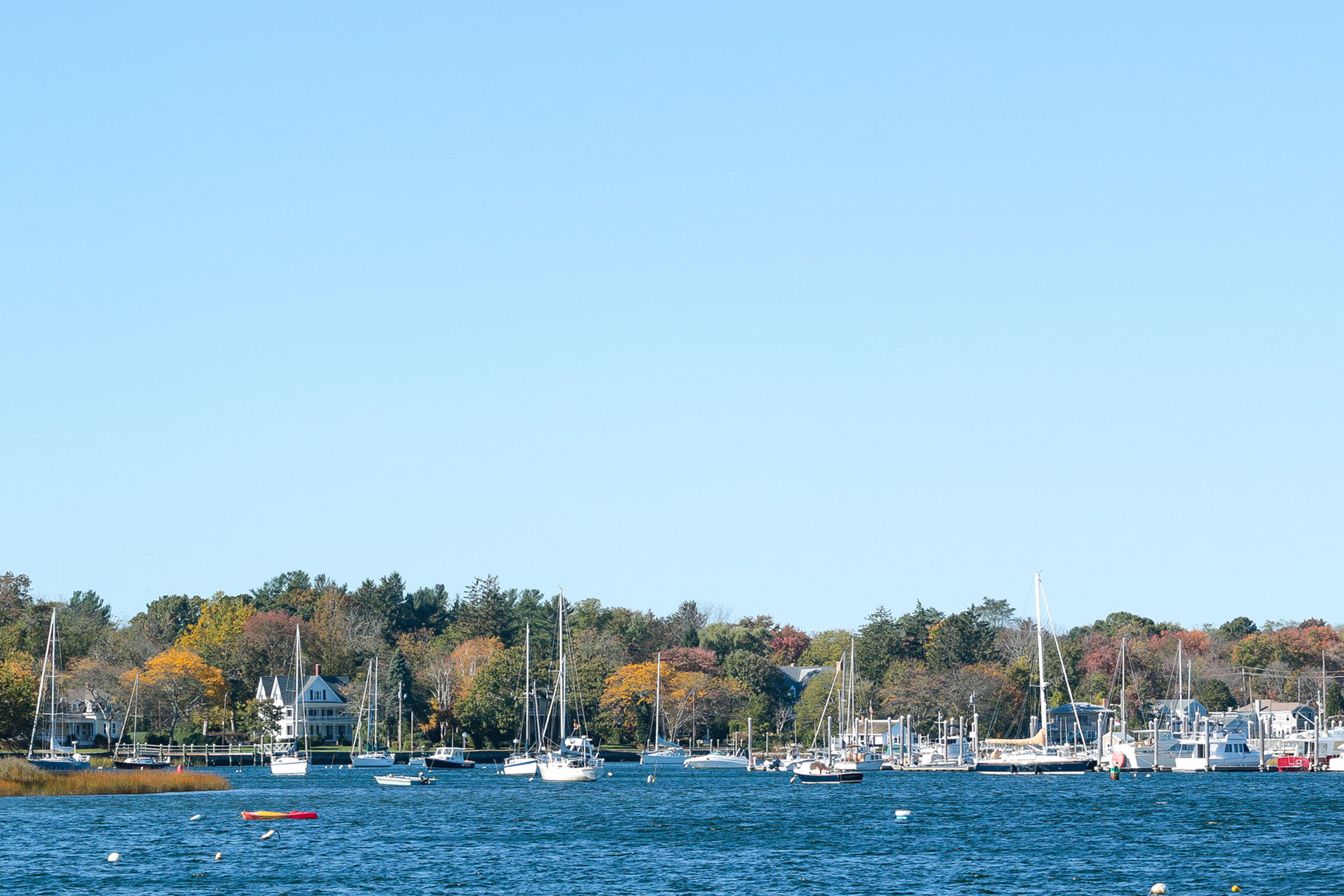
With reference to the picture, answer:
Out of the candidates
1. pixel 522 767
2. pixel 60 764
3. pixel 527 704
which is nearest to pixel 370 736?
pixel 527 704

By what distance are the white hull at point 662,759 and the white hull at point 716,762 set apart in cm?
191

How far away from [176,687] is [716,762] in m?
64.1

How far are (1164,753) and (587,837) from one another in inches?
3541

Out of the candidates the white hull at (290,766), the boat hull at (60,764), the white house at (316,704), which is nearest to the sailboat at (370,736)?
the white house at (316,704)

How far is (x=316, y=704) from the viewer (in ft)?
632

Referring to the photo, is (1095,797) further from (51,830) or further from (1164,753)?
(51,830)

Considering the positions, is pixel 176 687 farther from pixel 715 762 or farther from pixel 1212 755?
pixel 1212 755

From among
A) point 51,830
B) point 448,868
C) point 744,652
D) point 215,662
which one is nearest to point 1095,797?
point 448,868

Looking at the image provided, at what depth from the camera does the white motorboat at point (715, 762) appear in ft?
539

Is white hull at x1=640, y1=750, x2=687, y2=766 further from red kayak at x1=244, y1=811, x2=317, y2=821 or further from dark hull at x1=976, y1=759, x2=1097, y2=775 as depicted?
red kayak at x1=244, y1=811, x2=317, y2=821

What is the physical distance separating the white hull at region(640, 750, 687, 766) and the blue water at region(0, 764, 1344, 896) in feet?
153

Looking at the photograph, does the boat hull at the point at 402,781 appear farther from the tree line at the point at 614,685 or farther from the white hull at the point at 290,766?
the tree line at the point at 614,685

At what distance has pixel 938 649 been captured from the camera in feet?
612

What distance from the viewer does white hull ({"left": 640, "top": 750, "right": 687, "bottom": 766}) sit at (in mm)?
168625
